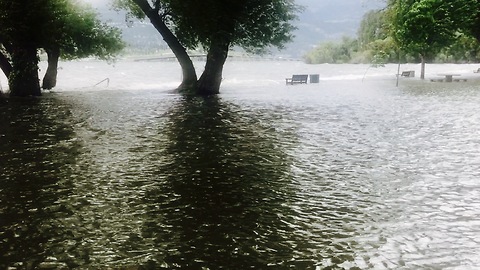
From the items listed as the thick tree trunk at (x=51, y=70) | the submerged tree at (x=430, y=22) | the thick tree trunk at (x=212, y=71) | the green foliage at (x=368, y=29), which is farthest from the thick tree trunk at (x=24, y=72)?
the green foliage at (x=368, y=29)

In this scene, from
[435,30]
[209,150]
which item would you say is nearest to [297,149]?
[209,150]

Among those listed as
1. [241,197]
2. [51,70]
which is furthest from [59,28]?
[241,197]

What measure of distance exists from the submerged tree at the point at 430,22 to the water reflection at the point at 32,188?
42325 mm

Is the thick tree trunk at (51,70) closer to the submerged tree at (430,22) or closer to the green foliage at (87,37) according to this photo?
the green foliage at (87,37)

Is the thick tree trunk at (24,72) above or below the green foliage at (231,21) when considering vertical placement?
below

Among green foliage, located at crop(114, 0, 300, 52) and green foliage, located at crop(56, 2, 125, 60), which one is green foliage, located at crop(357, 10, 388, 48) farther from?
green foliage, located at crop(114, 0, 300, 52)

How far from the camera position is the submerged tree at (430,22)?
50469mm

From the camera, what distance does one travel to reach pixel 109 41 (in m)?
46.0

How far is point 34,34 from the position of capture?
31.3 metres

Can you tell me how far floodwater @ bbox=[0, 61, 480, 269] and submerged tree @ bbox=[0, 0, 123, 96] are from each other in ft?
46.8

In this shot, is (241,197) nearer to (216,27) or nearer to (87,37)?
(216,27)

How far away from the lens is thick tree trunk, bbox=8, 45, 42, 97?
106 feet

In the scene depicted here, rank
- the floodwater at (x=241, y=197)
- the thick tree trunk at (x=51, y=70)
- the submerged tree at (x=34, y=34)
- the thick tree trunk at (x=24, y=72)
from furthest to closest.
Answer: the thick tree trunk at (x=51, y=70) → the thick tree trunk at (x=24, y=72) → the submerged tree at (x=34, y=34) → the floodwater at (x=241, y=197)

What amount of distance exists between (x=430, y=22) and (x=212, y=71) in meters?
28.0
